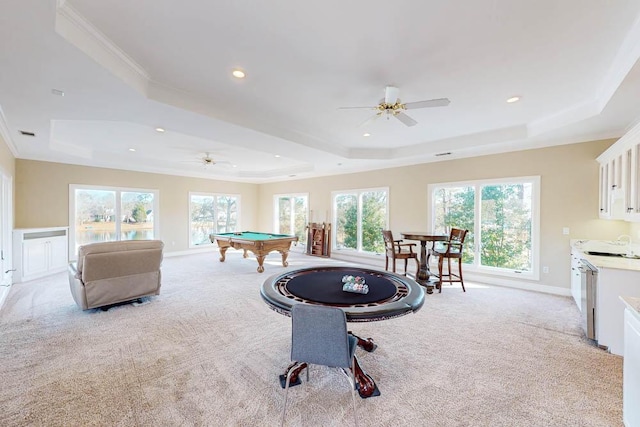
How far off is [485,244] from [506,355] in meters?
3.33

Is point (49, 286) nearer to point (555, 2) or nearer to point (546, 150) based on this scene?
point (555, 2)

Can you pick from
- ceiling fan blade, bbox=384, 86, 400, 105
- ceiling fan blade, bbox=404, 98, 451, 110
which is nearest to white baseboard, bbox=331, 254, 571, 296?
ceiling fan blade, bbox=404, 98, 451, 110

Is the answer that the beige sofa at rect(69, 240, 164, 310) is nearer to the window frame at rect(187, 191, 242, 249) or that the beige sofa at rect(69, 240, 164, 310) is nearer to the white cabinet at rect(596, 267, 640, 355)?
the window frame at rect(187, 191, 242, 249)

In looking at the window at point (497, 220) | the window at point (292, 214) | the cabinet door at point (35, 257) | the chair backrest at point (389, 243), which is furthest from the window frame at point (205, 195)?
the window at point (497, 220)

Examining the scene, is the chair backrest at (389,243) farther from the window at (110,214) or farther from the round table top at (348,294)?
the window at (110,214)

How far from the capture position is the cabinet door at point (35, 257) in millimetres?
5262

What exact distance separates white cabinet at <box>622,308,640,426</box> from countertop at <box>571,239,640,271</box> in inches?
58.9

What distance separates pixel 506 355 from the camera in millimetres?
2719

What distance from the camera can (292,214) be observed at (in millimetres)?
9867

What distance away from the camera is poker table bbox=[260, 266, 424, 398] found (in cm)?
188

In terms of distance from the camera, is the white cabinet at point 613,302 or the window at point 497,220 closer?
the white cabinet at point 613,302

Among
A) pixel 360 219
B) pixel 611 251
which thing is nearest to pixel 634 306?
pixel 611 251

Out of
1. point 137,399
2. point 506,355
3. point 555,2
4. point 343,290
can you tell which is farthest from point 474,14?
point 137,399

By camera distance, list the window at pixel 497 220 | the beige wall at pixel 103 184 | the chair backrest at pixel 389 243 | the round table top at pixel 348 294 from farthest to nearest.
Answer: the beige wall at pixel 103 184, the chair backrest at pixel 389 243, the window at pixel 497 220, the round table top at pixel 348 294
